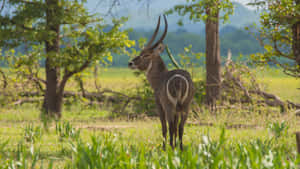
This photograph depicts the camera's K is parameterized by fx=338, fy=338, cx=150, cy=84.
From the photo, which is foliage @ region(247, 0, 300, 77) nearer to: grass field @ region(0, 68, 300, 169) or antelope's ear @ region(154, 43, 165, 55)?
grass field @ region(0, 68, 300, 169)

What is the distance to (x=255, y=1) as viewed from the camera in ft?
A: 28.1

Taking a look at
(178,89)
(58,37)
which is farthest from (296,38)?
(58,37)

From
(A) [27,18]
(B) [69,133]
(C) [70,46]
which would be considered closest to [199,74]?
(C) [70,46]

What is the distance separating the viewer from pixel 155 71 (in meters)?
6.34

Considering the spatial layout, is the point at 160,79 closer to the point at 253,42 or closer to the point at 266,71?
the point at 266,71

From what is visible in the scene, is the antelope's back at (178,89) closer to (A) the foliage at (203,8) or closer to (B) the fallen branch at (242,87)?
(A) the foliage at (203,8)

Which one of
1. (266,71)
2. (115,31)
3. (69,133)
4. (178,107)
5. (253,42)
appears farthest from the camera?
(253,42)

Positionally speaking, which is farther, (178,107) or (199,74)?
(199,74)

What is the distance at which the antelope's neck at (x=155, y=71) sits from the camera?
629 cm

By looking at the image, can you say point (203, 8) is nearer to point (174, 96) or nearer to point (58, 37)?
point (174, 96)

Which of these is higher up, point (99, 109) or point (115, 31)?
point (115, 31)

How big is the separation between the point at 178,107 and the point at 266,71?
6225mm

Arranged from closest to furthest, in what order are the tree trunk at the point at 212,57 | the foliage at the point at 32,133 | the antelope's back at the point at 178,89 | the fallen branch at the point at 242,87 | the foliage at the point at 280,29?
the antelope's back at the point at 178,89 < the foliage at the point at 32,133 < the foliage at the point at 280,29 < the fallen branch at the point at 242,87 < the tree trunk at the point at 212,57

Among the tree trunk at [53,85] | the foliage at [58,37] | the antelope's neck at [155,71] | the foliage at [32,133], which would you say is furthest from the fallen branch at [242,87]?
the foliage at [32,133]
